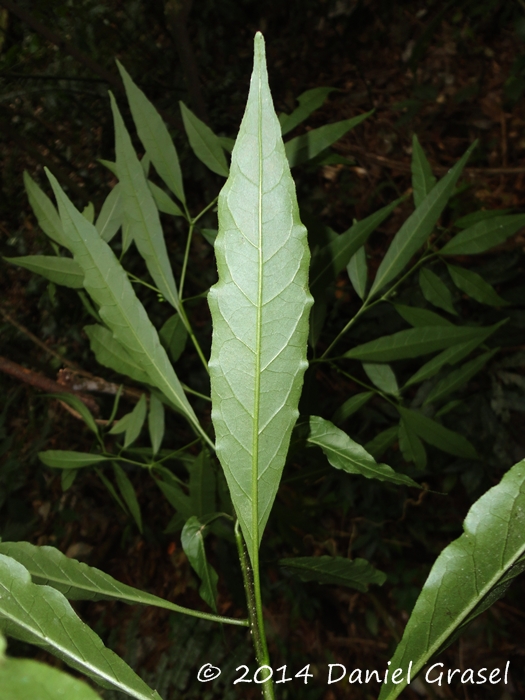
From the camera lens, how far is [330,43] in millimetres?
2410

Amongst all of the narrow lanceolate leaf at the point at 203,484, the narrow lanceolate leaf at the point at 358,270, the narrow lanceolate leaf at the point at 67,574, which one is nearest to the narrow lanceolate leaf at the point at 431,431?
the narrow lanceolate leaf at the point at 358,270

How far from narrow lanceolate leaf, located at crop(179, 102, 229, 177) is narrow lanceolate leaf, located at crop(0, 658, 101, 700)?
2.40 feet

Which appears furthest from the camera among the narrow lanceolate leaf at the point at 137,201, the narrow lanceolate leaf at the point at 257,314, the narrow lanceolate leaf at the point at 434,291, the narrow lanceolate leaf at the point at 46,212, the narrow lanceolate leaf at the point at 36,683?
the narrow lanceolate leaf at the point at 434,291

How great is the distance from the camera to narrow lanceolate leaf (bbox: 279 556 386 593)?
67 cm

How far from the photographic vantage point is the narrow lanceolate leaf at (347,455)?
0.48 metres

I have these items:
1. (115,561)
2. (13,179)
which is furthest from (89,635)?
(13,179)

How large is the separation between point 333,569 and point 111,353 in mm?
431

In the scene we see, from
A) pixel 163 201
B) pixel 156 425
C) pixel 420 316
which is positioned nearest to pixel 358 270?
pixel 420 316

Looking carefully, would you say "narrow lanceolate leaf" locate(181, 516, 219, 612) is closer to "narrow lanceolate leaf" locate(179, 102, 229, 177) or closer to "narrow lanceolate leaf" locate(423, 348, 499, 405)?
"narrow lanceolate leaf" locate(179, 102, 229, 177)

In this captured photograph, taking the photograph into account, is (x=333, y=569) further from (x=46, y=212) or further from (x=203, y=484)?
(x=46, y=212)

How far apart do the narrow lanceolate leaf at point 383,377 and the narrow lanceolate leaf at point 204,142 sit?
1.40 ft

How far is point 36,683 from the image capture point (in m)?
0.19

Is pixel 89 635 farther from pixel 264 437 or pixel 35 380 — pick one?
pixel 35 380

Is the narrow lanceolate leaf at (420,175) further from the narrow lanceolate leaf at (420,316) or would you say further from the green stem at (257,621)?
the green stem at (257,621)
